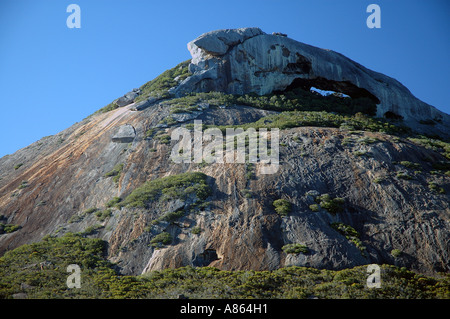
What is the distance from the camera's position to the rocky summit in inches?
1094

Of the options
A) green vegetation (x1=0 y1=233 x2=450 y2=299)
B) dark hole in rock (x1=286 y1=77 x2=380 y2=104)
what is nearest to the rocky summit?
green vegetation (x1=0 y1=233 x2=450 y2=299)

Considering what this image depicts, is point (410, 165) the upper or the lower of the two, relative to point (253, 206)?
upper

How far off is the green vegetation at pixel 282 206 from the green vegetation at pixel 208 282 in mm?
4933

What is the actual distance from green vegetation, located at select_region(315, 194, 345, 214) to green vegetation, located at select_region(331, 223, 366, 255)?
1315 millimetres

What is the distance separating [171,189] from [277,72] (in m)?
27.6

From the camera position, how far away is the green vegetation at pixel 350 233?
91.2 ft

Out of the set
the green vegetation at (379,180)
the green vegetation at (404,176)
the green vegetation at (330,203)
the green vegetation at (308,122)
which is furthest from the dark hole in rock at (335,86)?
the green vegetation at (330,203)

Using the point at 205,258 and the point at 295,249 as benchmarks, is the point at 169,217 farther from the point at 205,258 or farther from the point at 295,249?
the point at 295,249

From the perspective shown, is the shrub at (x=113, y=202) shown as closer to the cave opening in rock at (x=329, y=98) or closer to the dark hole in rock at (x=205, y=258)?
the dark hole in rock at (x=205, y=258)

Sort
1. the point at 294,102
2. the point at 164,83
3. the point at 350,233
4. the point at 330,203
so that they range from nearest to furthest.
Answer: the point at 350,233, the point at 330,203, the point at 294,102, the point at 164,83

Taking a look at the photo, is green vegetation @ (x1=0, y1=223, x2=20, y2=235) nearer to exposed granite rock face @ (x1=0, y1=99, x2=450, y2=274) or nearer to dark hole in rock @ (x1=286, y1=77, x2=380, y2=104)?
exposed granite rock face @ (x1=0, y1=99, x2=450, y2=274)

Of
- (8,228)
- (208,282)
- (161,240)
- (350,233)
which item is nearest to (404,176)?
(350,233)

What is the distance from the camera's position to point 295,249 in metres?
27.2
